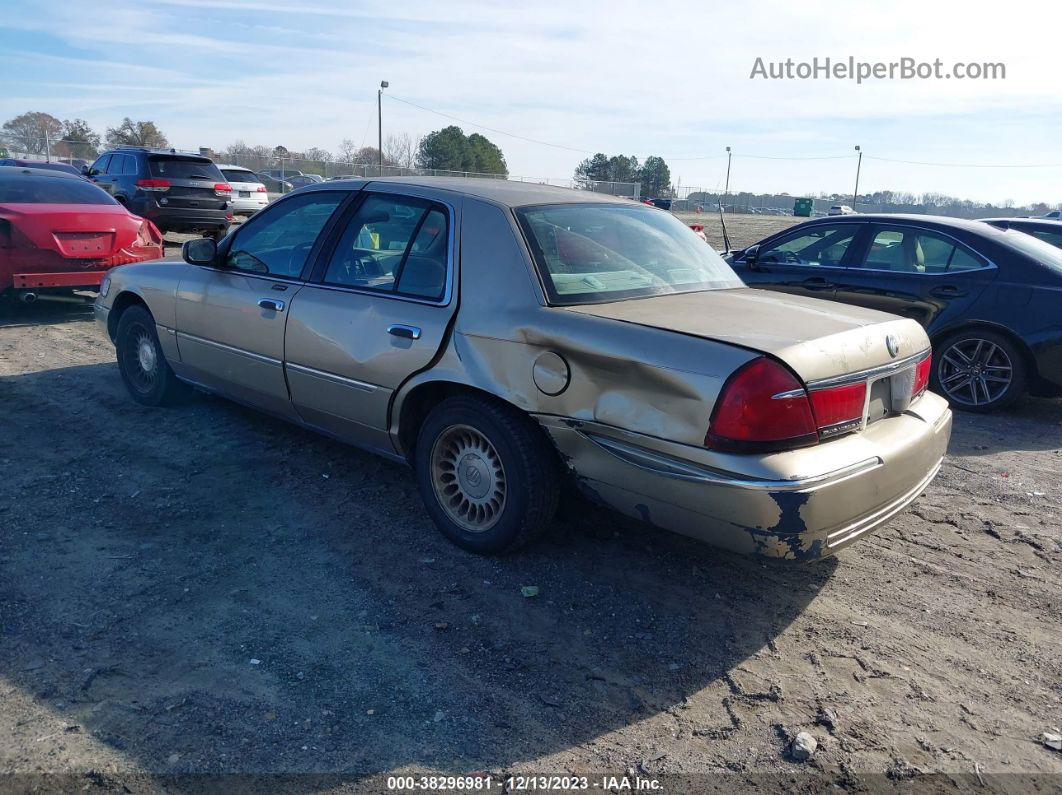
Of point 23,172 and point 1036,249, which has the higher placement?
point 23,172

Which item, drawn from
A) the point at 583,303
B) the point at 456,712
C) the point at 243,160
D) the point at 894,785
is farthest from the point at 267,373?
the point at 243,160

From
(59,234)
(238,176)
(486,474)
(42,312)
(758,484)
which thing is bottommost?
(42,312)

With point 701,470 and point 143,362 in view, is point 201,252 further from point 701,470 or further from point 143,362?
point 701,470

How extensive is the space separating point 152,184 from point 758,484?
1525 cm

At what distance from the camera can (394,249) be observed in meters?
4.23

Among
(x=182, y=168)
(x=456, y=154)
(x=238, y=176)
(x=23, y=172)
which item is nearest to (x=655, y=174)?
(x=456, y=154)

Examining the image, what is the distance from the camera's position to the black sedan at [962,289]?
253 inches

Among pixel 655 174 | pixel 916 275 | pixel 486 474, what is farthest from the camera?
pixel 655 174

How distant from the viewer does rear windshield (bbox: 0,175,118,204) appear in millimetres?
8969

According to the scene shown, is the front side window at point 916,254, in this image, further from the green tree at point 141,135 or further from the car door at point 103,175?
the green tree at point 141,135

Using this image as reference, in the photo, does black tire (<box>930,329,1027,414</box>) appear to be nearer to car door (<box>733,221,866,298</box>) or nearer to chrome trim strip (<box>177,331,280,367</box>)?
car door (<box>733,221,866,298</box>)

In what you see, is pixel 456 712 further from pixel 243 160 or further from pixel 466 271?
pixel 243 160

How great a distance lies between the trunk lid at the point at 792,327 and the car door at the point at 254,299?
1.89 meters

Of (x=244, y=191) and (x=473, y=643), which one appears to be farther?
(x=244, y=191)
